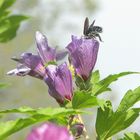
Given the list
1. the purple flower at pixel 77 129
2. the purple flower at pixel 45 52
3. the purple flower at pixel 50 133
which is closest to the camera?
the purple flower at pixel 50 133

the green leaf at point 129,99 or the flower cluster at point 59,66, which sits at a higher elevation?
the flower cluster at point 59,66

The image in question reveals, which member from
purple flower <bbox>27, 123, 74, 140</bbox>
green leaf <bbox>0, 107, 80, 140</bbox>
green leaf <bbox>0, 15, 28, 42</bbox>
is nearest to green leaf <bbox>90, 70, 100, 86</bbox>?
green leaf <bbox>0, 107, 80, 140</bbox>

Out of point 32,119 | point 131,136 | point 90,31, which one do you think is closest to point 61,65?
point 90,31

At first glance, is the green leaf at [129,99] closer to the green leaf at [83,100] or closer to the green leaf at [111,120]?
the green leaf at [111,120]

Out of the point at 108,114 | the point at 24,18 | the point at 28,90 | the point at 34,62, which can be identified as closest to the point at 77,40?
the point at 34,62

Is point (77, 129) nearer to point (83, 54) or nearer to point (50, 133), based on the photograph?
point (83, 54)

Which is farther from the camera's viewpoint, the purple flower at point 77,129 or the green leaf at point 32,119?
the purple flower at point 77,129

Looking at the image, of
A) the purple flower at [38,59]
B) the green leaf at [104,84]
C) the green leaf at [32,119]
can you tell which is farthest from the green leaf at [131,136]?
the green leaf at [32,119]
